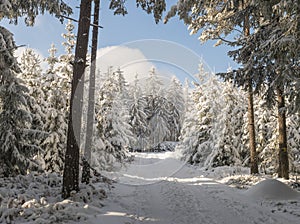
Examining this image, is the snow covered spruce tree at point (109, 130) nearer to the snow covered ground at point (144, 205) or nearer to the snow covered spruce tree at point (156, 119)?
the snow covered spruce tree at point (156, 119)

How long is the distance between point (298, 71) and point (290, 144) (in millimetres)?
14296

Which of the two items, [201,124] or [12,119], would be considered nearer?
[12,119]

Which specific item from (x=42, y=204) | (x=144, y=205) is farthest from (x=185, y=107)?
(x=42, y=204)

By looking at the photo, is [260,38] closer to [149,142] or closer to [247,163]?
[247,163]

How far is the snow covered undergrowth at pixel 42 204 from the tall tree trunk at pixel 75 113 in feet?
1.60

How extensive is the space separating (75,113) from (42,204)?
2.96m

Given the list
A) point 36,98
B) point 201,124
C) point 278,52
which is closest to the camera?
point 278,52

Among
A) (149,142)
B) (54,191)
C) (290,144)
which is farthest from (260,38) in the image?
(149,142)

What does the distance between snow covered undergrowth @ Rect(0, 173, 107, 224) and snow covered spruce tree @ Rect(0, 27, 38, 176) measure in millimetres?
1485

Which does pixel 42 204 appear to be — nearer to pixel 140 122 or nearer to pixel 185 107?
pixel 140 122

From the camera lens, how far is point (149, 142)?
27.3 meters

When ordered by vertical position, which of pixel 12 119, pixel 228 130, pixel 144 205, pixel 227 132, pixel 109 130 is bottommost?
pixel 144 205

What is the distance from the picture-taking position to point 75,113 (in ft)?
27.3

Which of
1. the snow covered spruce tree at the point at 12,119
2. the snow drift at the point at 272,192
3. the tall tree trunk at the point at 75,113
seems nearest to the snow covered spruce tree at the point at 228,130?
the snow drift at the point at 272,192
